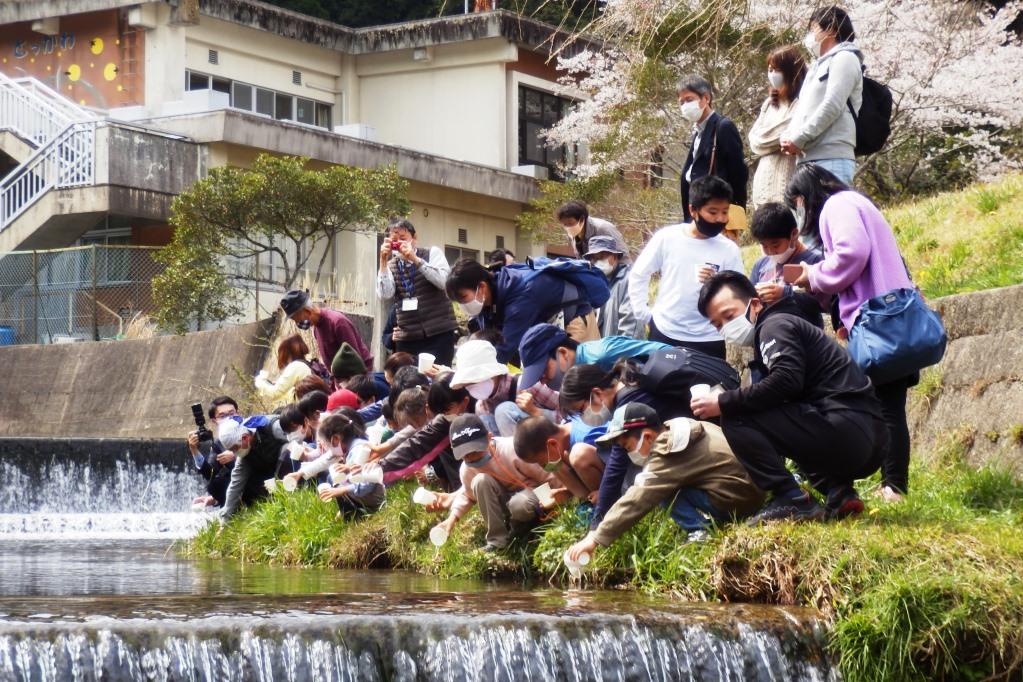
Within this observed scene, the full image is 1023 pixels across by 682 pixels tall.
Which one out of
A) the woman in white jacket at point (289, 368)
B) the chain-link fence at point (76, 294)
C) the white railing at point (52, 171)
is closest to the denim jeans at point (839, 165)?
the woman in white jacket at point (289, 368)

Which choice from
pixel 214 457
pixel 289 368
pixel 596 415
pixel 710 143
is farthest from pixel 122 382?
pixel 596 415

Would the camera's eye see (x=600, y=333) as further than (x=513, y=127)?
No

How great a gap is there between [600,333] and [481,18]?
873 inches

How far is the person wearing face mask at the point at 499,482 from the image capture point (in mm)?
8234

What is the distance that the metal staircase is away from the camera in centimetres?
2589

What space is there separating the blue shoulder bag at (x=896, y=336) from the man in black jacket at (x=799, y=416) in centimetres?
21

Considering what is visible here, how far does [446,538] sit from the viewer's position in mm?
8727

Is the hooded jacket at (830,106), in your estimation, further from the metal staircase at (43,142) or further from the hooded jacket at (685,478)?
the metal staircase at (43,142)

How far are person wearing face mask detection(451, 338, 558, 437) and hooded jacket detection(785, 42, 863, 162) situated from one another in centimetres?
207

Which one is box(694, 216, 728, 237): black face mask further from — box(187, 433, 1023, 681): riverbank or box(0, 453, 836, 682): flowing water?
box(0, 453, 836, 682): flowing water

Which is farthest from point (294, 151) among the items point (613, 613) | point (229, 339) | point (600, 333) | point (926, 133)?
point (613, 613)

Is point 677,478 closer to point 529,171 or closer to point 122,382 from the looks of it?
point 122,382

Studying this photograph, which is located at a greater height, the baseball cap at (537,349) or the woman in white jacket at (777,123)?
the woman in white jacket at (777,123)

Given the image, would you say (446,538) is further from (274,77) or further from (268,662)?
(274,77)
